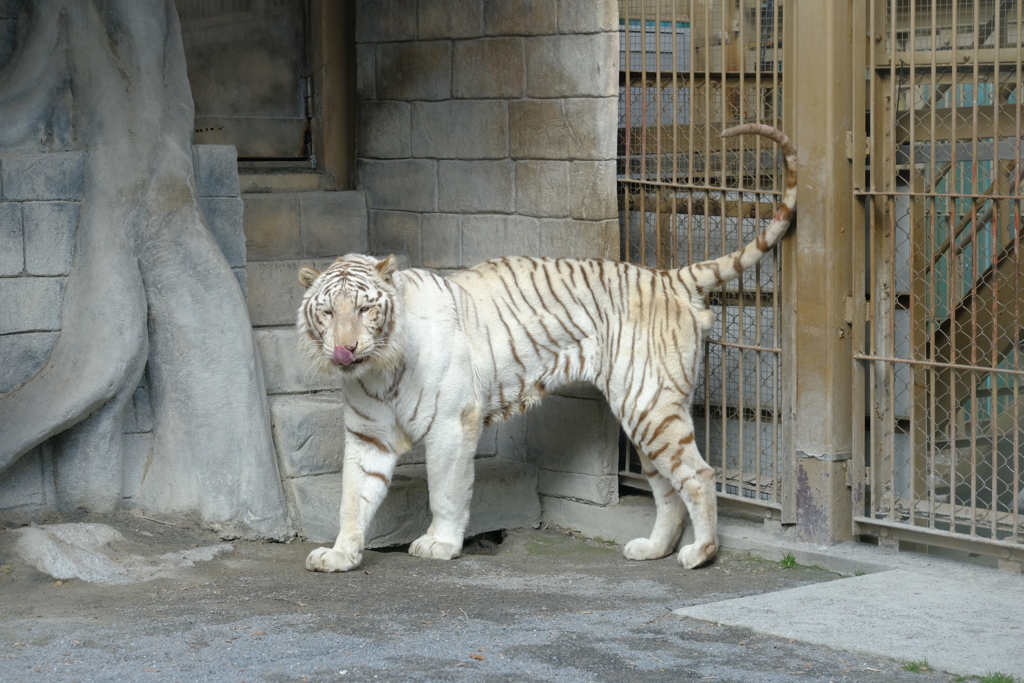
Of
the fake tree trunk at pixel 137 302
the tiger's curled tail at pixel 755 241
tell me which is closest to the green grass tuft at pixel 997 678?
the tiger's curled tail at pixel 755 241

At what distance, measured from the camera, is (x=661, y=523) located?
5906mm

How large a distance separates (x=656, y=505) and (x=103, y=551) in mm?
2427

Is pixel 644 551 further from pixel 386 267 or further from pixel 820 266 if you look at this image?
pixel 386 267

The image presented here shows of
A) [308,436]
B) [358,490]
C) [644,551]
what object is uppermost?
[308,436]

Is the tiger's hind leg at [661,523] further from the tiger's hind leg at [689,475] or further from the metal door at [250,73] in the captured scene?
the metal door at [250,73]

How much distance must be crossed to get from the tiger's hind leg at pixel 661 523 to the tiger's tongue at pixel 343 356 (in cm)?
148

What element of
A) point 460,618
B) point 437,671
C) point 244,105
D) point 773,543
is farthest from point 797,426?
point 244,105

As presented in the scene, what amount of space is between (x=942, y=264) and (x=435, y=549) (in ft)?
8.05

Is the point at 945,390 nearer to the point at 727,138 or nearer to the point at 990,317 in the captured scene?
the point at 990,317

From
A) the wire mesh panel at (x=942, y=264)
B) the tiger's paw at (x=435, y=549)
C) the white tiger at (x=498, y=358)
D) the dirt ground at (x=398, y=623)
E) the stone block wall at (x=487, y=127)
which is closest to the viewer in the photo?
the dirt ground at (x=398, y=623)

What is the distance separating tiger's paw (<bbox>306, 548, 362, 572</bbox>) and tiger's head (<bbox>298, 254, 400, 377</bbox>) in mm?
759

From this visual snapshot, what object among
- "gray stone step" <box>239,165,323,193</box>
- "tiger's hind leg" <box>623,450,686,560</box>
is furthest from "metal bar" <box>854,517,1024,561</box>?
"gray stone step" <box>239,165,323,193</box>

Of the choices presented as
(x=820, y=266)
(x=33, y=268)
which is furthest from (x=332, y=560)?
(x=820, y=266)

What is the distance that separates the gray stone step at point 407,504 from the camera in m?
5.97
